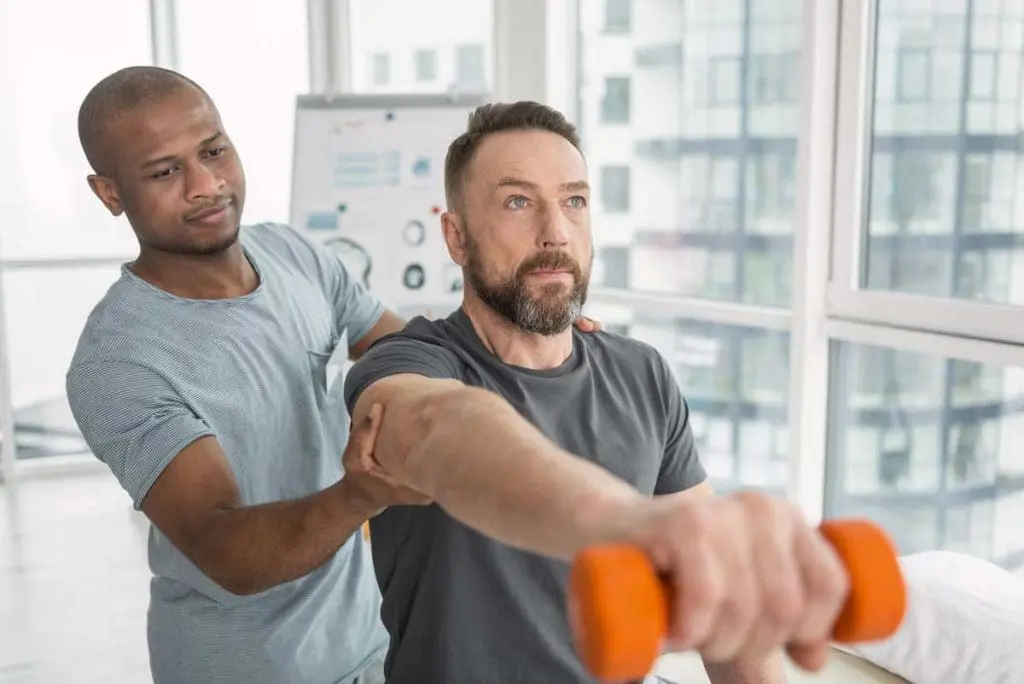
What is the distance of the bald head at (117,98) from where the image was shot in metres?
1.54

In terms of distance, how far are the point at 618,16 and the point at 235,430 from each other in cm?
325

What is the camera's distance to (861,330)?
3.06 meters

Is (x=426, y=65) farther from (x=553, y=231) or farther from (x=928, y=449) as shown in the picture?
(x=553, y=231)

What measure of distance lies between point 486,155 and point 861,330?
75.4 inches

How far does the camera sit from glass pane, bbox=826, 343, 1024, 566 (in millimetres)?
2918

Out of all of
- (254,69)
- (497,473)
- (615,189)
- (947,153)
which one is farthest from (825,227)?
(254,69)

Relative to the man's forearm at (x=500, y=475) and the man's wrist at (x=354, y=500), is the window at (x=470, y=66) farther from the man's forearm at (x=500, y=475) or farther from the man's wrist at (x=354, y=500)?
the man's forearm at (x=500, y=475)

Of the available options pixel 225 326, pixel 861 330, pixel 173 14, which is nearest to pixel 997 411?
pixel 861 330

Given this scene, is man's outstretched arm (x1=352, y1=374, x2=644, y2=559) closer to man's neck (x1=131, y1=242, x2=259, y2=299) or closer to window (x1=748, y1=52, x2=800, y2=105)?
man's neck (x1=131, y1=242, x2=259, y2=299)

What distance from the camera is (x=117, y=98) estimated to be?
154 cm

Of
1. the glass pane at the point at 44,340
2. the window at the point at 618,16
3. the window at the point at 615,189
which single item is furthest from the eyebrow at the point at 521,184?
the glass pane at the point at 44,340

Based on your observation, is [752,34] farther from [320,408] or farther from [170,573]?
[170,573]

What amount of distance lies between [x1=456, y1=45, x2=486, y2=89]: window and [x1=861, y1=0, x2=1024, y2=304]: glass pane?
248cm

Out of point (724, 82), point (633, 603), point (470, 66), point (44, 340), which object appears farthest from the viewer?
point (44, 340)
